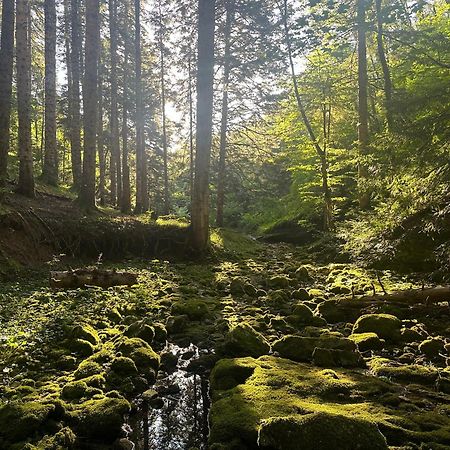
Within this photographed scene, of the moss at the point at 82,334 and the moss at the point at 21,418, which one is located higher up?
the moss at the point at 82,334

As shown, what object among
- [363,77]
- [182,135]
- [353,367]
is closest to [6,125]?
[353,367]

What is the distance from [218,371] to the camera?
4.55m

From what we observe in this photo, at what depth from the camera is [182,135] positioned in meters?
25.3

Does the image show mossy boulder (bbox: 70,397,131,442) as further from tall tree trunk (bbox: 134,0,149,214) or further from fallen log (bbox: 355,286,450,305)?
tall tree trunk (bbox: 134,0,149,214)

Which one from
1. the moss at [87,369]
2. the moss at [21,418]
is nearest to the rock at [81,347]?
the moss at [87,369]

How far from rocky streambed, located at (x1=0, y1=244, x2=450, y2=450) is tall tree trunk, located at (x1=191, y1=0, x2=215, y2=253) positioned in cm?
449

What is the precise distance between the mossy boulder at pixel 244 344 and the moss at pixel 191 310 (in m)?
1.58

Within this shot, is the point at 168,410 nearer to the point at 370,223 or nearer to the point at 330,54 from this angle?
the point at 370,223

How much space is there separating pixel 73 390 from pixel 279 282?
6.43m

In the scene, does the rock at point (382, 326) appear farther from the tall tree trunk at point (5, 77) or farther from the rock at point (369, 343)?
the tall tree trunk at point (5, 77)

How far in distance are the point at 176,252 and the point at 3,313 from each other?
7145 mm

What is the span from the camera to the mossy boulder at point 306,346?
5090 mm

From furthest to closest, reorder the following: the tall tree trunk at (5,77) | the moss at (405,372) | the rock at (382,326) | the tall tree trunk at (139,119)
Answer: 1. the tall tree trunk at (139,119)
2. the tall tree trunk at (5,77)
3. the rock at (382,326)
4. the moss at (405,372)

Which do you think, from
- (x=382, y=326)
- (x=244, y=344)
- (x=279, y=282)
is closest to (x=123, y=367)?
(x=244, y=344)
